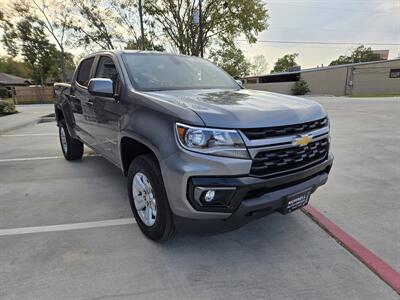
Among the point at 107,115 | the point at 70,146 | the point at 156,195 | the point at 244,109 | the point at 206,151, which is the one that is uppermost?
the point at 244,109

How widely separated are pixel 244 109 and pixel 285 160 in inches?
20.8

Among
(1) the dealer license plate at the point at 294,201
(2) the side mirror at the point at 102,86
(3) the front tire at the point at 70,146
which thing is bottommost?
(3) the front tire at the point at 70,146

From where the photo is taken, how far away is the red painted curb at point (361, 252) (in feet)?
7.54

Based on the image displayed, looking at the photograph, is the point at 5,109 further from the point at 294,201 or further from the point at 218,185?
the point at 294,201

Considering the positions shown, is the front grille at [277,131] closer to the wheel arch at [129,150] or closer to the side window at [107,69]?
the wheel arch at [129,150]

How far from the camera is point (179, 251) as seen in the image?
2.69 metres

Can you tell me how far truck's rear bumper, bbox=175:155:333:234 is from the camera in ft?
6.95

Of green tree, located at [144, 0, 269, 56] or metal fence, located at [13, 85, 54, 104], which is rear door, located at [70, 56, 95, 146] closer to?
green tree, located at [144, 0, 269, 56]

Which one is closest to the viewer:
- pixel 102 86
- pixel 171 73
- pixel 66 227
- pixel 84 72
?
pixel 102 86

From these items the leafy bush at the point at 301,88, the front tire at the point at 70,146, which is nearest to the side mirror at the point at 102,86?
the front tire at the point at 70,146

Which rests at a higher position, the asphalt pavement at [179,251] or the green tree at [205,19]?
the green tree at [205,19]

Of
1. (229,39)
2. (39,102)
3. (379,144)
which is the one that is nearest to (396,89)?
(229,39)

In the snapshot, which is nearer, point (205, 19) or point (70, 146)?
point (70, 146)

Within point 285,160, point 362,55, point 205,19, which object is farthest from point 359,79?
point 285,160
